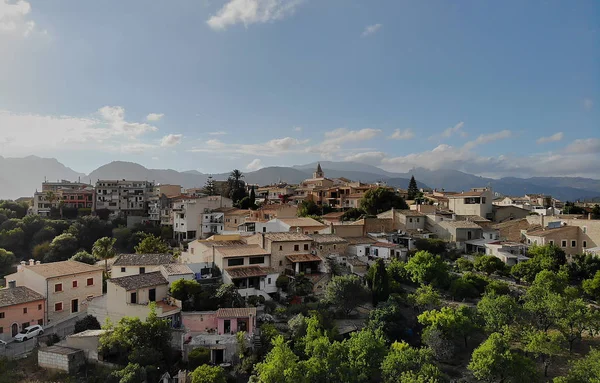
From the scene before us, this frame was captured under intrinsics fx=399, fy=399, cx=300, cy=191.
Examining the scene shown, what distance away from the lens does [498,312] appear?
23.9m

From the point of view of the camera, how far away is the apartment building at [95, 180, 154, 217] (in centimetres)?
6581

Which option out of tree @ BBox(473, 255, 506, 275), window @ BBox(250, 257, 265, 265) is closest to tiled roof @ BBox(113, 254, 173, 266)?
window @ BBox(250, 257, 265, 265)

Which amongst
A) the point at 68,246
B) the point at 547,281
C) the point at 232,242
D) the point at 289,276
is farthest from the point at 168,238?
the point at 547,281

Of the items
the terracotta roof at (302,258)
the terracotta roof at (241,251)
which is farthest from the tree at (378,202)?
the terracotta roof at (241,251)

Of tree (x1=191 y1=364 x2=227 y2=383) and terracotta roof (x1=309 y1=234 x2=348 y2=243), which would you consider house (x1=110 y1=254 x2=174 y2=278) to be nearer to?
tree (x1=191 y1=364 x2=227 y2=383)

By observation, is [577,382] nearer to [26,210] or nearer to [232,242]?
[232,242]

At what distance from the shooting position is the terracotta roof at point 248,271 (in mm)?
27453

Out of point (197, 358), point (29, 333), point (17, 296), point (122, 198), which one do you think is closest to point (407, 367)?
point (197, 358)

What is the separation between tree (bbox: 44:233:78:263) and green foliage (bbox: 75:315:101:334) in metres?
23.9

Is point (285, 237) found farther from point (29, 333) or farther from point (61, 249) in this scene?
point (61, 249)

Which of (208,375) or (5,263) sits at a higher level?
(5,263)

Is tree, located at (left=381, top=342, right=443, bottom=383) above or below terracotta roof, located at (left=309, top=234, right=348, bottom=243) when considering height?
below

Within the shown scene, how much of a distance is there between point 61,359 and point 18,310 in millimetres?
6755

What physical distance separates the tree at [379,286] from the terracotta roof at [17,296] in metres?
22.8
